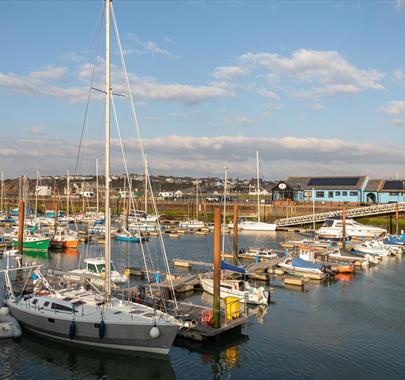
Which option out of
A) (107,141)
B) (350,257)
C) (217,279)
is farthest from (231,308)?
(350,257)

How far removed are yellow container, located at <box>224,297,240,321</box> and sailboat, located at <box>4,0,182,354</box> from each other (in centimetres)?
467

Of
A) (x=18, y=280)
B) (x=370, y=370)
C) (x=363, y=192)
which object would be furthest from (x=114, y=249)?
(x=363, y=192)

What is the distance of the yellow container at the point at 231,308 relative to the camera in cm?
2611

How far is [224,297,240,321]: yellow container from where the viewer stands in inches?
1028

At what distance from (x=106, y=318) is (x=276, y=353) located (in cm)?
905

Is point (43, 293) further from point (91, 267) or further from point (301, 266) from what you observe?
point (301, 266)

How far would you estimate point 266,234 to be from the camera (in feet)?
275

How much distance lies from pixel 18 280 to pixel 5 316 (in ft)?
37.0

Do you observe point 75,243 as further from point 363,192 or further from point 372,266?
point 363,192

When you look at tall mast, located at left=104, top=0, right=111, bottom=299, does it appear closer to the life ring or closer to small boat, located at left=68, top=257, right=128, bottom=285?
the life ring

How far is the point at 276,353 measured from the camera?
935 inches

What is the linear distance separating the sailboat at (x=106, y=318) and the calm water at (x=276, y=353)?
0.79 metres

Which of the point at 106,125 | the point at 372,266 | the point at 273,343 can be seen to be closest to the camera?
the point at 106,125

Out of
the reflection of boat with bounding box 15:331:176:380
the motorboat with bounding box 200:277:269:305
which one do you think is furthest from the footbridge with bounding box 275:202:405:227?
the reflection of boat with bounding box 15:331:176:380
